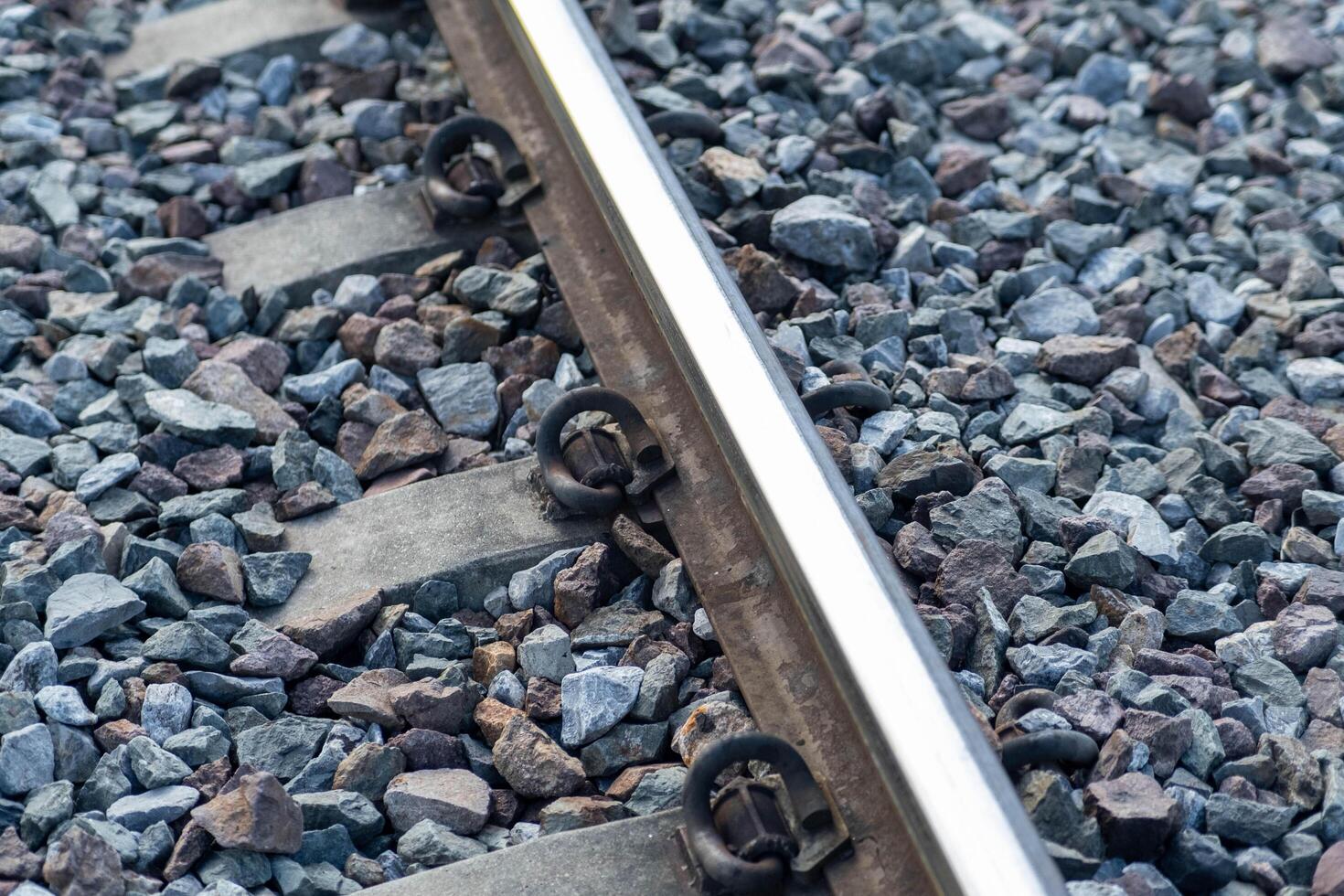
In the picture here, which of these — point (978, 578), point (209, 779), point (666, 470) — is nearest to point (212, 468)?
point (209, 779)

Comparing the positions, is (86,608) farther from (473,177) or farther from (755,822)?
(473,177)

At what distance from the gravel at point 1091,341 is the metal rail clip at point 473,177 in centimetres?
42

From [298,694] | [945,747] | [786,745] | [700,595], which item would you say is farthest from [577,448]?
[945,747]

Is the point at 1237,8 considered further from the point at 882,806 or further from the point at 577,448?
the point at 882,806

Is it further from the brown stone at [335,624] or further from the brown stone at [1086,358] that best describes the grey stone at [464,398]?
the brown stone at [1086,358]

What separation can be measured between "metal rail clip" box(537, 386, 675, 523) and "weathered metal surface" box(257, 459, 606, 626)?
0.26 feet

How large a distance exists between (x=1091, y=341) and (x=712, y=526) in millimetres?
1107

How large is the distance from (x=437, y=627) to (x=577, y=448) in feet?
1.43

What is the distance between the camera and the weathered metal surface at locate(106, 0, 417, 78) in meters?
4.63

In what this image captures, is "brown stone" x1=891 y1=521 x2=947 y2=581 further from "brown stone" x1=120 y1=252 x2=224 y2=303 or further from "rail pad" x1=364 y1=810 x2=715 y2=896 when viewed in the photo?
"brown stone" x1=120 y1=252 x2=224 y2=303

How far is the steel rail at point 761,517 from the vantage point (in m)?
2.04

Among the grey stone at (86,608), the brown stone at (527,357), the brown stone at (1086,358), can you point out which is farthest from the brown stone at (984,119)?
the grey stone at (86,608)

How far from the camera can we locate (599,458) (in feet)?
9.46

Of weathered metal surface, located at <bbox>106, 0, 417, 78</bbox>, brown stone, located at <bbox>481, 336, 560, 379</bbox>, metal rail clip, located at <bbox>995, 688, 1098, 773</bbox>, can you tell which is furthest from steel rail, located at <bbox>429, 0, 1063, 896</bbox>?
weathered metal surface, located at <bbox>106, 0, 417, 78</bbox>
